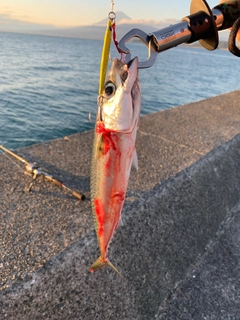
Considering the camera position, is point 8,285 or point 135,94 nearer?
point 135,94

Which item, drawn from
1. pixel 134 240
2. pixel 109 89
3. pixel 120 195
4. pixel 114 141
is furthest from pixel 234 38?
pixel 134 240

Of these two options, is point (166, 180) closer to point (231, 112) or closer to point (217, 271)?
point (217, 271)

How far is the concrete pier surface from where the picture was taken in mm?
2486

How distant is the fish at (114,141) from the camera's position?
5.47 feet

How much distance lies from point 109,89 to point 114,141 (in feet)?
1.01

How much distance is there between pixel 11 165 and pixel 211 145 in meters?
3.17

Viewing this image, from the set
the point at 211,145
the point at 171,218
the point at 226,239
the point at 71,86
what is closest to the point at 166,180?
the point at 171,218

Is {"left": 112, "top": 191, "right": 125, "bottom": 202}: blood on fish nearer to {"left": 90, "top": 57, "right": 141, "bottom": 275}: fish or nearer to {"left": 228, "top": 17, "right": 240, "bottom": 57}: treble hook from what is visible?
{"left": 90, "top": 57, "right": 141, "bottom": 275}: fish

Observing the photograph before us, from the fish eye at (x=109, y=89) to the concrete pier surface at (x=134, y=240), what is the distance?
5.14 feet

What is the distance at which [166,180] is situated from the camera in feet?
12.7

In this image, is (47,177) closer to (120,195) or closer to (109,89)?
(120,195)

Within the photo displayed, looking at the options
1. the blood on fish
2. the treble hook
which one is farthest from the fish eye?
the treble hook

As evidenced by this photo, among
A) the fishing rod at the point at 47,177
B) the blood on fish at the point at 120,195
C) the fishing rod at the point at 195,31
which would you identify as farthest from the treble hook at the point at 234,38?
the fishing rod at the point at 47,177

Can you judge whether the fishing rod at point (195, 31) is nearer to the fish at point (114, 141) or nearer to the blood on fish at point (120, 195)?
the fish at point (114, 141)
